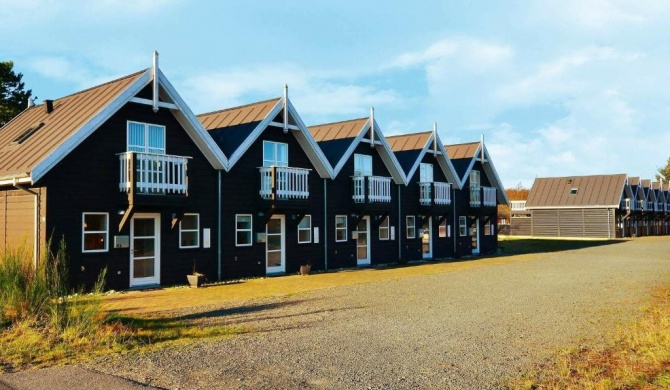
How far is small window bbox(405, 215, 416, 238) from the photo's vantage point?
92.8ft

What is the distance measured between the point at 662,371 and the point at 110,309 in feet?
34.7

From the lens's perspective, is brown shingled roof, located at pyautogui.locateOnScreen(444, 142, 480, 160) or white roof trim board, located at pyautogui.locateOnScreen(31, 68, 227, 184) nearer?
white roof trim board, located at pyautogui.locateOnScreen(31, 68, 227, 184)

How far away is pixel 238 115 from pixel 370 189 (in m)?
6.47

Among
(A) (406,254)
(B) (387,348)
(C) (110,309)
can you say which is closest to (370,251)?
(A) (406,254)

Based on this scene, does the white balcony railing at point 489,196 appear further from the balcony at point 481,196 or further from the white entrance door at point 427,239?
the white entrance door at point 427,239

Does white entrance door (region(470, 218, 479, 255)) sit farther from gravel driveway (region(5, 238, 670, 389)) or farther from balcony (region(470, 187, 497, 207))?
gravel driveway (region(5, 238, 670, 389))

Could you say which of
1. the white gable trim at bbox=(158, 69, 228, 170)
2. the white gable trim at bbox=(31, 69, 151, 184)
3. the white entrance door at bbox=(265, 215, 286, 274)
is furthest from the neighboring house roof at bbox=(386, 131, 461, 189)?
the white gable trim at bbox=(31, 69, 151, 184)

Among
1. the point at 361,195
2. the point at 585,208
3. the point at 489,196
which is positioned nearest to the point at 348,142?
the point at 361,195

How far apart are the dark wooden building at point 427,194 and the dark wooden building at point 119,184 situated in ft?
39.0

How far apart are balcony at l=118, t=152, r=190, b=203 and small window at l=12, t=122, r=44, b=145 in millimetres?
3655

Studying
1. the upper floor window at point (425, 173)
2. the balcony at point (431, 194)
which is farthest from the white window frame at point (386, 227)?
the upper floor window at point (425, 173)

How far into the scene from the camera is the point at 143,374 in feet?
→ 24.1

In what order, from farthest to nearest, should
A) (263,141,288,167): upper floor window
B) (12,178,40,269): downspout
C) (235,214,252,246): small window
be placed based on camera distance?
(263,141,288,167): upper floor window, (235,214,252,246): small window, (12,178,40,269): downspout

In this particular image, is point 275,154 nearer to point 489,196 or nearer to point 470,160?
point 470,160
